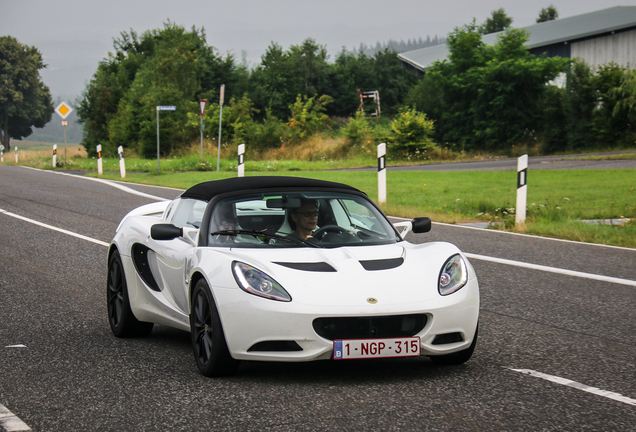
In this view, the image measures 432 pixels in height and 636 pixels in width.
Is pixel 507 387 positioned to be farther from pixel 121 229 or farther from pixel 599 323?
pixel 121 229

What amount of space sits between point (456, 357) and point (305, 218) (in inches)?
55.9

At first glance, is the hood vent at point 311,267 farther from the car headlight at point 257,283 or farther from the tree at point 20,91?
the tree at point 20,91

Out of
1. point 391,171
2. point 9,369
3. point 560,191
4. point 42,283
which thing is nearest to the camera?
point 9,369

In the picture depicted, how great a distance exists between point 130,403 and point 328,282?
124 centimetres

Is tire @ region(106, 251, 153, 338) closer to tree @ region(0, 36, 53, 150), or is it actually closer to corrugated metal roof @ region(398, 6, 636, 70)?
corrugated metal roof @ region(398, 6, 636, 70)

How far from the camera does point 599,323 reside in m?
6.21

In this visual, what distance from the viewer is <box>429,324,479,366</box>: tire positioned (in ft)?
15.3

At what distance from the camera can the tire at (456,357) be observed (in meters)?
4.68

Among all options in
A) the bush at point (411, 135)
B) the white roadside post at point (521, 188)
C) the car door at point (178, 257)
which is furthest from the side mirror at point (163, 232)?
the bush at point (411, 135)

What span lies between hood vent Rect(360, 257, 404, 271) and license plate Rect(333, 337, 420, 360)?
48 centimetres

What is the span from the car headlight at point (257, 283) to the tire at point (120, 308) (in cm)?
171

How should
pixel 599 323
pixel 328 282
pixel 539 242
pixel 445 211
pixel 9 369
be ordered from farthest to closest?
pixel 445 211, pixel 539 242, pixel 599 323, pixel 9 369, pixel 328 282

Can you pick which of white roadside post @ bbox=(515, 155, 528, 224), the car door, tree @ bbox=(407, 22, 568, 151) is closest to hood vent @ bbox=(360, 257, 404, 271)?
the car door

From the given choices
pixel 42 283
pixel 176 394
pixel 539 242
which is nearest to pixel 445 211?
pixel 539 242
